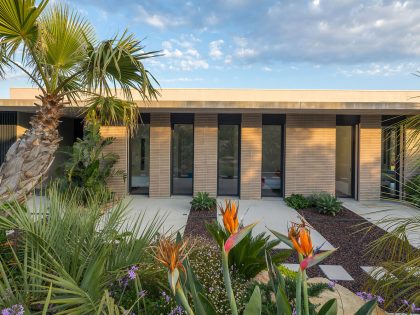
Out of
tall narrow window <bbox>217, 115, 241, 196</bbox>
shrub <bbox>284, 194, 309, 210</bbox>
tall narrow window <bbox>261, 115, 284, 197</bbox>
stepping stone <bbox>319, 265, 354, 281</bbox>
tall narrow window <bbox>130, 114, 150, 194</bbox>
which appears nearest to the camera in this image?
stepping stone <bbox>319, 265, 354, 281</bbox>

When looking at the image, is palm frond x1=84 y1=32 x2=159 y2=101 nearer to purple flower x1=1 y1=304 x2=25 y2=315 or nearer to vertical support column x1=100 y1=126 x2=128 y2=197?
purple flower x1=1 y1=304 x2=25 y2=315

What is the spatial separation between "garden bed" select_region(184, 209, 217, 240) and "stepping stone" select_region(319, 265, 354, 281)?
2.54 m

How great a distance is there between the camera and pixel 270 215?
31.1 ft

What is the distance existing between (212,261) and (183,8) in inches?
345

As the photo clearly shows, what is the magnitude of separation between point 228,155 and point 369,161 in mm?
5580

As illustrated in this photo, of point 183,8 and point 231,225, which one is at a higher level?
point 183,8

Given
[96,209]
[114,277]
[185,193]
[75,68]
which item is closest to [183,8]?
[75,68]

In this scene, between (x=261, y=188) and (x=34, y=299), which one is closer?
(x=34, y=299)

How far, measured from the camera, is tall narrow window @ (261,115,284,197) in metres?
12.4

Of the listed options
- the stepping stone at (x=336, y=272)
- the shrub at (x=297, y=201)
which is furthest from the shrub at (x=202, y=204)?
the stepping stone at (x=336, y=272)

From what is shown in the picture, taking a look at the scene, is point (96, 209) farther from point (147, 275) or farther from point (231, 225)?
point (231, 225)

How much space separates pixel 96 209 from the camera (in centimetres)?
285

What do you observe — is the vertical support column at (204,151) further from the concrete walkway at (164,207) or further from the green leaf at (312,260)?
the green leaf at (312,260)

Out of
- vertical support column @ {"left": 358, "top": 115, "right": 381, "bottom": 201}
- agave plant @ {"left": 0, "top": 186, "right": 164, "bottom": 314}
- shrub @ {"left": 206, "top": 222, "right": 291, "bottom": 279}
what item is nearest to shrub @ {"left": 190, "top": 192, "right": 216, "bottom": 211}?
vertical support column @ {"left": 358, "top": 115, "right": 381, "bottom": 201}
